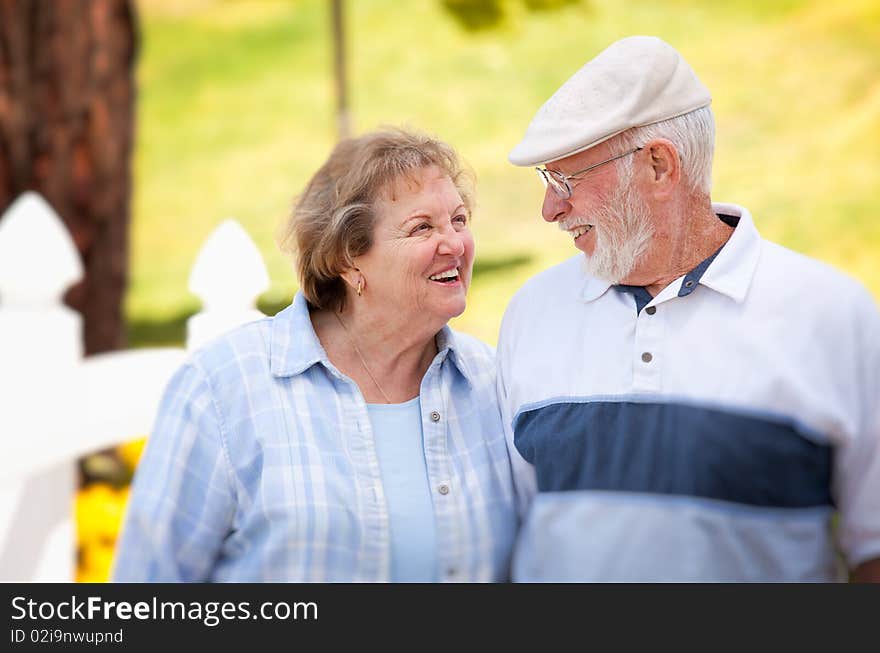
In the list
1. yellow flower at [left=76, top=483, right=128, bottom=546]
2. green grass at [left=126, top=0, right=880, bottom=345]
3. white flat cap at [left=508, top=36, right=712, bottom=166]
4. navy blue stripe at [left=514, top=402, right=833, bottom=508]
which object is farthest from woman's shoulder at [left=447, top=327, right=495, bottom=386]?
green grass at [left=126, top=0, right=880, bottom=345]

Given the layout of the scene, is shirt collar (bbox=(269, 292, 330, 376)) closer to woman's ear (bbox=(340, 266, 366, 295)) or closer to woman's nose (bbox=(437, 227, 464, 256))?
woman's ear (bbox=(340, 266, 366, 295))

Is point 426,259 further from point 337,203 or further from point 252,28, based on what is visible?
point 252,28

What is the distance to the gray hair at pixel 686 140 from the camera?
1.92m

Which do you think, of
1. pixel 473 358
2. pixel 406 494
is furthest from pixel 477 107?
pixel 406 494

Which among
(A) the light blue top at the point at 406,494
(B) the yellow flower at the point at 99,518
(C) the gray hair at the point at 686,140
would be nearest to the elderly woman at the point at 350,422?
(A) the light blue top at the point at 406,494

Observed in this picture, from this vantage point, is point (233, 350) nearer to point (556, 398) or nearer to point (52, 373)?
point (556, 398)

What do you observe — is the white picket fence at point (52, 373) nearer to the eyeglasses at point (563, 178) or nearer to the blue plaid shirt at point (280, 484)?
the blue plaid shirt at point (280, 484)

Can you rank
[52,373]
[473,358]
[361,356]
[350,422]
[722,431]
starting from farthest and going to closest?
[52,373] < [473,358] < [361,356] < [350,422] < [722,431]

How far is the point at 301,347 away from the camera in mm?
2094

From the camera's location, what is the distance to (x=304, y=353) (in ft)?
Answer: 6.83

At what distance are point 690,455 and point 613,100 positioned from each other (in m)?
0.65

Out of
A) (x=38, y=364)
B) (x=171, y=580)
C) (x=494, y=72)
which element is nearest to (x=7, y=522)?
(x=38, y=364)

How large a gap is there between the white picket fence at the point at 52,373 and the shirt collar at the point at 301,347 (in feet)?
1.62

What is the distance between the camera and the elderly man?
180 centimetres
